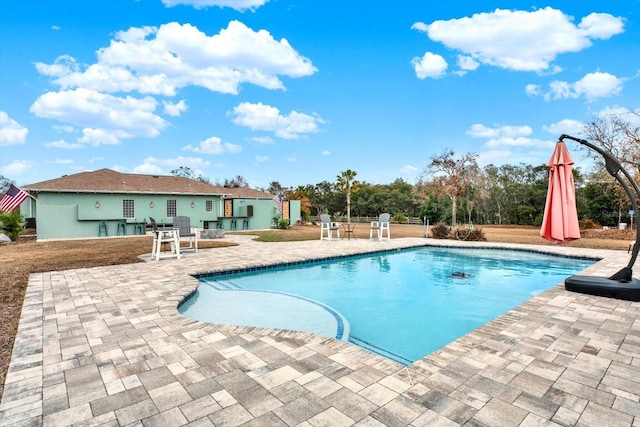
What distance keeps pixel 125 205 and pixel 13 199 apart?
414 cm

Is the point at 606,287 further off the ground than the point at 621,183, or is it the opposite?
the point at 621,183

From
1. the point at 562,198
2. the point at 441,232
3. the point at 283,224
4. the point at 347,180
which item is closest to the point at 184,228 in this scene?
the point at 562,198

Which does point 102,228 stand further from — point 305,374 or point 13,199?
point 305,374

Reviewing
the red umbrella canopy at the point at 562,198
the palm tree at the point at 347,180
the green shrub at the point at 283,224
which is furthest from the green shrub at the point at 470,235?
the palm tree at the point at 347,180

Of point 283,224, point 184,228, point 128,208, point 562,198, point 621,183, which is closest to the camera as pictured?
point 621,183

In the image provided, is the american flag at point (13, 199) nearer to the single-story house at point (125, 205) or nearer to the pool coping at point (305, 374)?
the single-story house at point (125, 205)

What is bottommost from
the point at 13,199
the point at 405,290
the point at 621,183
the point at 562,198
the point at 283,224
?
the point at 405,290

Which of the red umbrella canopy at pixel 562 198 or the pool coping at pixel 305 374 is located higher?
the red umbrella canopy at pixel 562 198

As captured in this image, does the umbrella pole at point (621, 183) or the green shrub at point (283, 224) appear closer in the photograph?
the umbrella pole at point (621, 183)

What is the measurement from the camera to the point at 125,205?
53.9 feet

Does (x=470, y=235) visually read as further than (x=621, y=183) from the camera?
Yes

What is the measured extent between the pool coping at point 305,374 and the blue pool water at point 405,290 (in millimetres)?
926

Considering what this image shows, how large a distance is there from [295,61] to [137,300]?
667 inches

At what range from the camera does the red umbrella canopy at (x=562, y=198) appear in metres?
4.90
